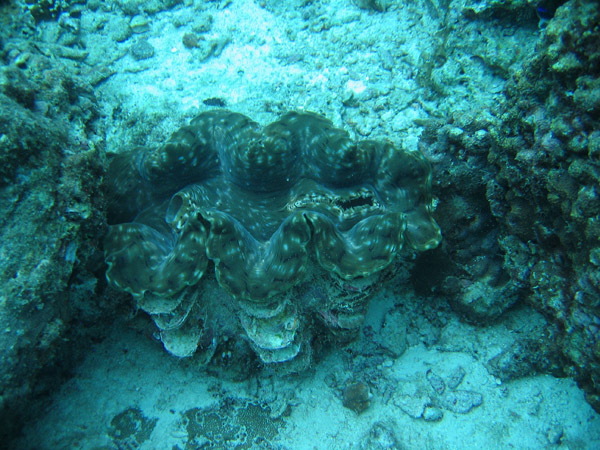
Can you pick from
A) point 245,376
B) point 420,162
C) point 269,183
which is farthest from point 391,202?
point 245,376

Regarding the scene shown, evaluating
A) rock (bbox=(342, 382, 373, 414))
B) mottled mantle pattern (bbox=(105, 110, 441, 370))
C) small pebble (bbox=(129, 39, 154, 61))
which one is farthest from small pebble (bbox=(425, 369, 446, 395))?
small pebble (bbox=(129, 39, 154, 61))

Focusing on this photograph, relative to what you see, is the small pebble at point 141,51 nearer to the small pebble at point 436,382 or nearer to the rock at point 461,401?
the small pebble at point 436,382

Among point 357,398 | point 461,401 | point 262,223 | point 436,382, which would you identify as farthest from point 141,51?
point 461,401

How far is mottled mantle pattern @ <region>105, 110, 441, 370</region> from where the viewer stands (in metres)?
2.67

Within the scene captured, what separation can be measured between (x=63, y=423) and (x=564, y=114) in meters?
4.44

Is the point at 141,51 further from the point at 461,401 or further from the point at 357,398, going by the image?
the point at 461,401

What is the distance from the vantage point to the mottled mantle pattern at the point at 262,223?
267 centimetres

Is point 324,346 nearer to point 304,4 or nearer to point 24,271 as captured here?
point 24,271

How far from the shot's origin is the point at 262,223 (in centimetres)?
325

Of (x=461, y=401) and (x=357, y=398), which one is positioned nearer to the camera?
(x=461, y=401)

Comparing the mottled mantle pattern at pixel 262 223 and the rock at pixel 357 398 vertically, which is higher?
the mottled mantle pattern at pixel 262 223

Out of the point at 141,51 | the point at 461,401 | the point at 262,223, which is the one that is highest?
the point at 141,51

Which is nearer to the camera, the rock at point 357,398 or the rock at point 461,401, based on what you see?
the rock at point 461,401

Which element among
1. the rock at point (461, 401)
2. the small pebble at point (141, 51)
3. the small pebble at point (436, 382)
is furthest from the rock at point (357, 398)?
the small pebble at point (141, 51)
